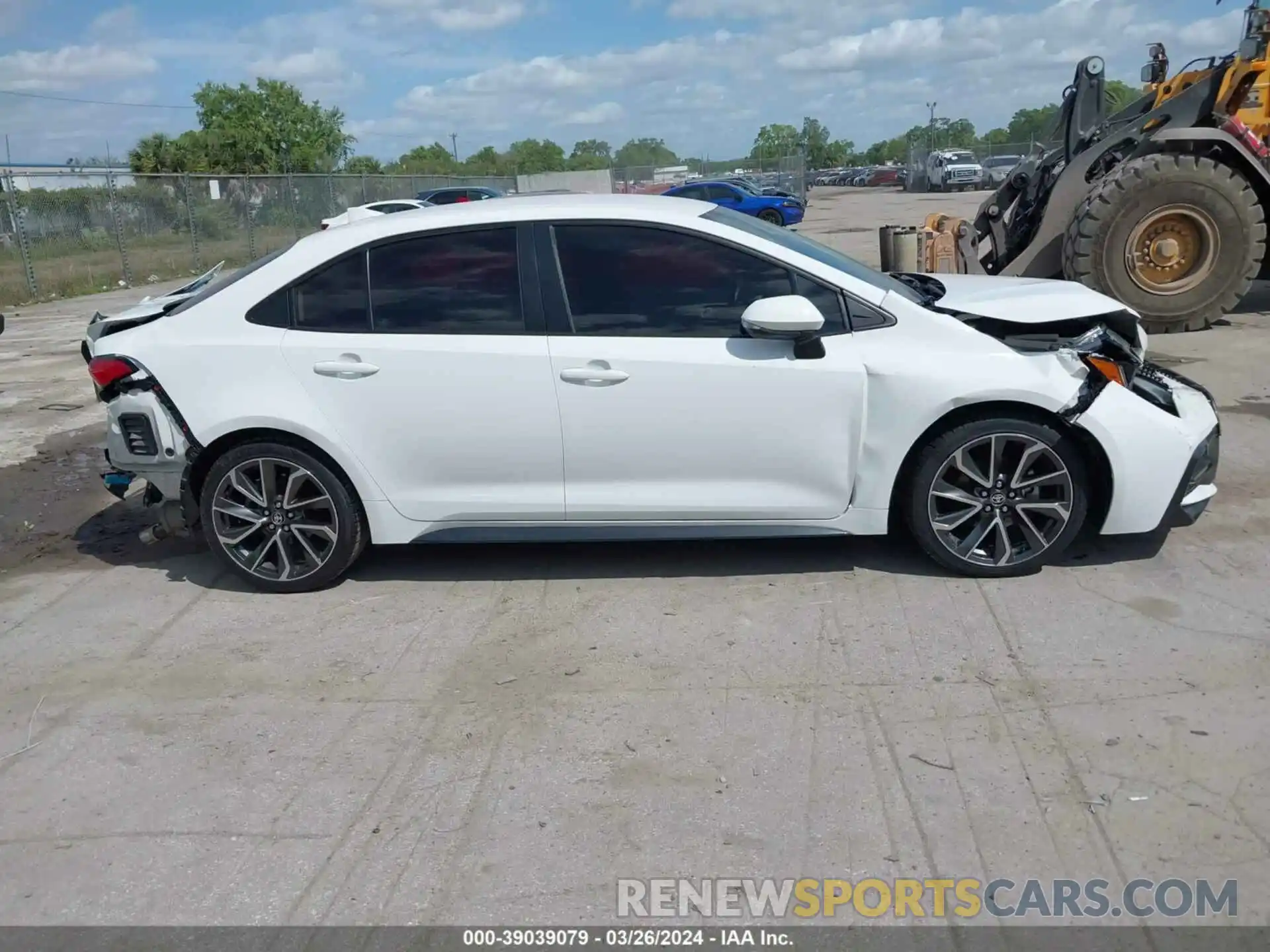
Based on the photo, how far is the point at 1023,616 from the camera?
444 centimetres

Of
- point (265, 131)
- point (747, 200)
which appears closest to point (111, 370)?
point (747, 200)

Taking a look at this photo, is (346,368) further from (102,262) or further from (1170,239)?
(102,262)

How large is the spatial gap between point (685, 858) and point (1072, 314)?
10.2ft

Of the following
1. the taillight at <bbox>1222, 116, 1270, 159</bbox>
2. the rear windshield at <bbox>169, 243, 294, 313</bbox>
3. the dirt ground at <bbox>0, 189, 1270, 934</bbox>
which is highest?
the taillight at <bbox>1222, 116, 1270, 159</bbox>

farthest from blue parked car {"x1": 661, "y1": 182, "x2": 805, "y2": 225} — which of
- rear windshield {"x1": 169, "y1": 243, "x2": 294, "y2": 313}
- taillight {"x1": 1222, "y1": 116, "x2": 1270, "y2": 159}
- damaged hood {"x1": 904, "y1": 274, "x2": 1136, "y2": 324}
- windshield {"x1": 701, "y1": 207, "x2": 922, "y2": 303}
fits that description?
rear windshield {"x1": 169, "y1": 243, "x2": 294, "y2": 313}

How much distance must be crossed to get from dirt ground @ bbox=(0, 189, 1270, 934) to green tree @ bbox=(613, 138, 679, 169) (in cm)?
5242

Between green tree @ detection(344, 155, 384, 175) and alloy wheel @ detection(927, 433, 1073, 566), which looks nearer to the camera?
alloy wheel @ detection(927, 433, 1073, 566)

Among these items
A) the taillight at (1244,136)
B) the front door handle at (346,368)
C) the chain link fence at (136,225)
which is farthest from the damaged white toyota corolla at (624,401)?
the chain link fence at (136,225)

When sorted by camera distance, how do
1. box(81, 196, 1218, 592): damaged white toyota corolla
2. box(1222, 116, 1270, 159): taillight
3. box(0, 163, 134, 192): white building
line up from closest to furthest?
box(81, 196, 1218, 592): damaged white toyota corolla < box(1222, 116, 1270, 159): taillight < box(0, 163, 134, 192): white building

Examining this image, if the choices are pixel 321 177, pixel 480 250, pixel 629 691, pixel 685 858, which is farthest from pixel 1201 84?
pixel 321 177

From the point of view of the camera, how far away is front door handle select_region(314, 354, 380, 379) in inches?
188

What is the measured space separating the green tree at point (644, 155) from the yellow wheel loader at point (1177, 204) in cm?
4631

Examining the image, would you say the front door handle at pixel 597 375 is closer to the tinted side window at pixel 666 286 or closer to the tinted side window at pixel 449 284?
the tinted side window at pixel 666 286
